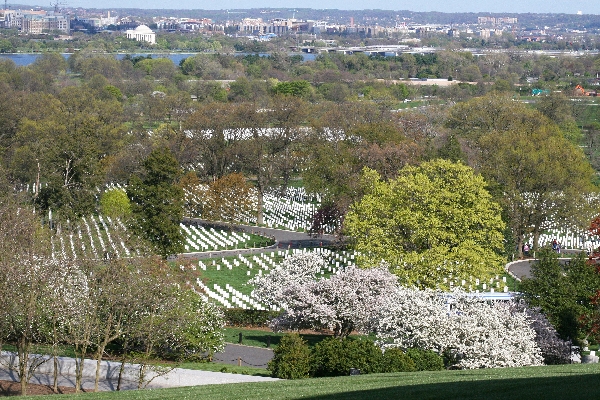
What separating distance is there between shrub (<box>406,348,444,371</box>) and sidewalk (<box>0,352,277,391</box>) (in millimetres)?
3307

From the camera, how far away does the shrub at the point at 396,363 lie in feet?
71.7

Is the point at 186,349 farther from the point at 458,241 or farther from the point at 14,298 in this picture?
the point at 458,241

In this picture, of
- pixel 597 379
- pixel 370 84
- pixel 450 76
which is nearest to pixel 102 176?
pixel 597 379

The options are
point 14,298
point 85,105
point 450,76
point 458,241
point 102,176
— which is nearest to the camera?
point 14,298

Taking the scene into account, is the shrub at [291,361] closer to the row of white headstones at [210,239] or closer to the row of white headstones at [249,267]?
the row of white headstones at [249,267]

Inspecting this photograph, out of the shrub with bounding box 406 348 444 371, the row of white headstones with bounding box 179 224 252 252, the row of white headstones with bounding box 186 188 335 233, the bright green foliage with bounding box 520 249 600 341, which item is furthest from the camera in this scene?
the row of white headstones with bounding box 186 188 335 233

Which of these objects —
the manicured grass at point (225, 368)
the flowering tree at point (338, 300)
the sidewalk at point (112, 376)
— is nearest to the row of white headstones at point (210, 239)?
the flowering tree at point (338, 300)

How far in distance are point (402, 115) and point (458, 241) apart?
40016 mm

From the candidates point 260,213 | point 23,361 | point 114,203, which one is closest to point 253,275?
point 114,203

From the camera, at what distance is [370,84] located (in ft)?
424

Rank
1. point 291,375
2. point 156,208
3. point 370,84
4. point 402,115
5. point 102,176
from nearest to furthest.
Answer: point 291,375, point 156,208, point 102,176, point 402,115, point 370,84

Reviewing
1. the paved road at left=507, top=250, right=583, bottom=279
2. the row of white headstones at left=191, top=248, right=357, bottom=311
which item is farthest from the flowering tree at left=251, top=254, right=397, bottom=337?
the paved road at left=507, top=250, right=583, bottom=279

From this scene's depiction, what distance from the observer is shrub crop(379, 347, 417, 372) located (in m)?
21.8

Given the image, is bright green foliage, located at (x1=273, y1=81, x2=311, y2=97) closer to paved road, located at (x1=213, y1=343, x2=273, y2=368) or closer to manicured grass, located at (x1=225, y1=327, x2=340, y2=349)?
manicured grass, located at (x1=225, y1=327, x2=340, y2=349)
